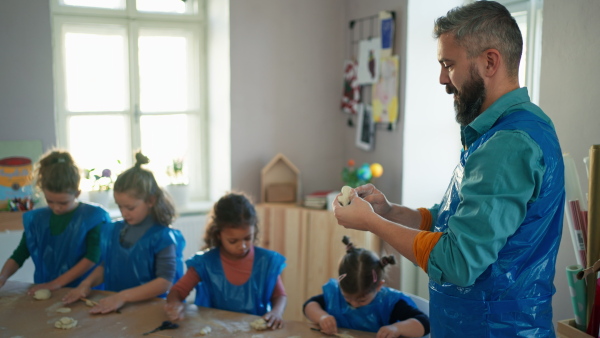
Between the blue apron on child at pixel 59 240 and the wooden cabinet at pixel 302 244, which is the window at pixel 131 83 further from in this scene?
the blue apron on child at pixel 59 240

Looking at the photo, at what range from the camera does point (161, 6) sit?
3771 millimetres

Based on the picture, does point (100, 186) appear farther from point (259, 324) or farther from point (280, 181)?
point (259, 324)

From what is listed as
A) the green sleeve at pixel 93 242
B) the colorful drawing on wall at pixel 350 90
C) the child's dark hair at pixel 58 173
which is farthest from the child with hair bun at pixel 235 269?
the colorful drawing on wall at pixel 350 90

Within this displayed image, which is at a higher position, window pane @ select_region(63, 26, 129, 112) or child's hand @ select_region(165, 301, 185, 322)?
window pane @ select_region(63, 26, 129, 112)

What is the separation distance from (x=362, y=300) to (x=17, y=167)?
7.06 ft

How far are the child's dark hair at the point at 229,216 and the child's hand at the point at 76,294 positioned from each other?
19.7 inches

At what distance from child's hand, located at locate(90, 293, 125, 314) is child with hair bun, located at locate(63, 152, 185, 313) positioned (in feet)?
0.58

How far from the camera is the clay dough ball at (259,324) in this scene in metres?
1.96

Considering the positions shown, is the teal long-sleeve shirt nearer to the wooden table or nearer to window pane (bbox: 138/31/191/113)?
the wooden table

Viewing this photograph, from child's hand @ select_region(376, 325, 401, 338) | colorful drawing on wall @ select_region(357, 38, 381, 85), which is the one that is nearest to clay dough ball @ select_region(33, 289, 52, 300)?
child's hand @ select_region(376, 325, 401, 338)

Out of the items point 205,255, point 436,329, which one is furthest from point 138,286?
point 436,329

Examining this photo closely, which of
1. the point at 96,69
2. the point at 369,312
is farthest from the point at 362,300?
the point at 96,69

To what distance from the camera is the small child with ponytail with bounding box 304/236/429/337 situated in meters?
2.09

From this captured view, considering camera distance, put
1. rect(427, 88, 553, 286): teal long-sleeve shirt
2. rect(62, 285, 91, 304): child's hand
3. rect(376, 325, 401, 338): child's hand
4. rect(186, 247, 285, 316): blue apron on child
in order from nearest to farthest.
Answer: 1. rect(427, 88, 553, 286): teal long-sleeve shirt
2. rect(376, 325, 401, 338): child's hand
3. rect(62, 285, 91, 304): child's hand
4. rect(186, 247, 285, 316): blue apron on child
